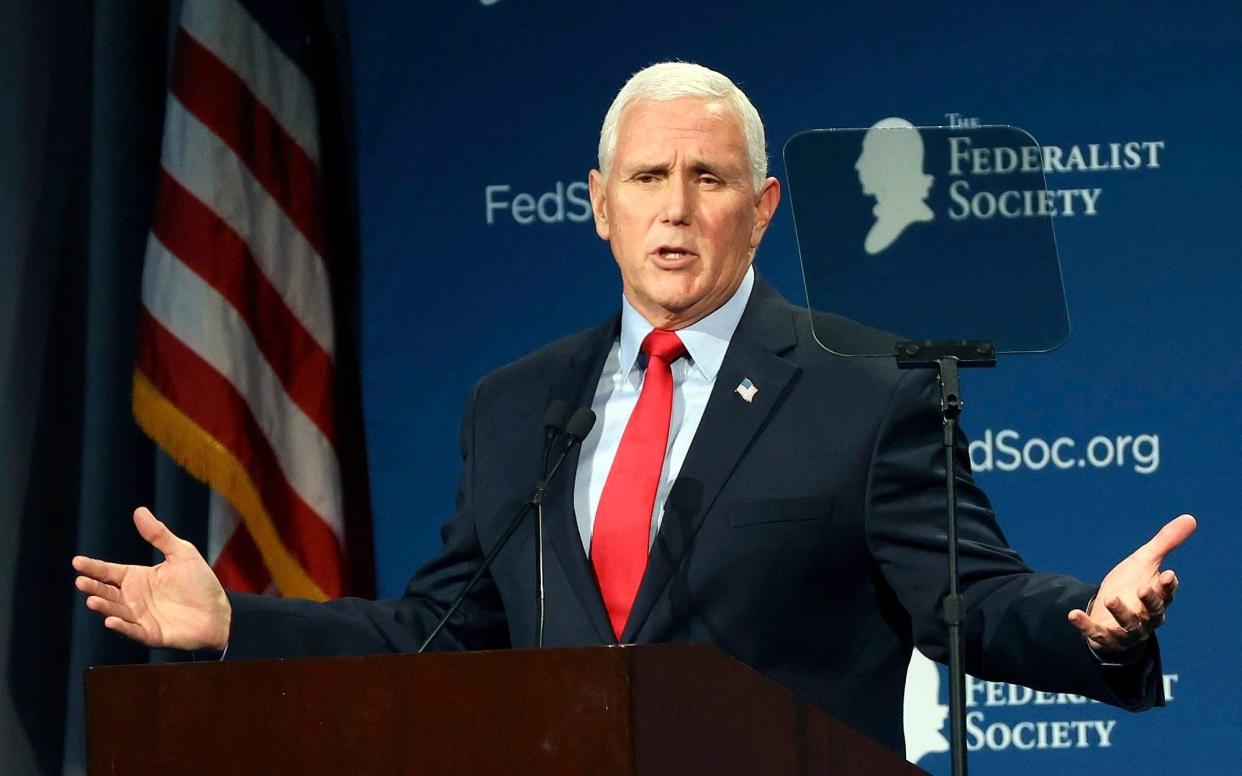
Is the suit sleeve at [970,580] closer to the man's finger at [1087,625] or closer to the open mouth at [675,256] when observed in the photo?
the man's finger at [1087,625]

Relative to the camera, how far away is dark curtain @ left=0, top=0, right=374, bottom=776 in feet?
12.6

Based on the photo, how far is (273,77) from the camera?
3887 millimetres

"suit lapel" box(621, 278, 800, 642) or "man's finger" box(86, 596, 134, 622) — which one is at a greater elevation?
"suit lapel" box(621, 278, 800, 642)

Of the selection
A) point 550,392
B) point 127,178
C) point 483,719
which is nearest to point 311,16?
point 127,178

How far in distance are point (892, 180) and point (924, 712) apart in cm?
176

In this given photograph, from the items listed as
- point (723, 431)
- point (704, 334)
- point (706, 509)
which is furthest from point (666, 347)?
point (706, 509)

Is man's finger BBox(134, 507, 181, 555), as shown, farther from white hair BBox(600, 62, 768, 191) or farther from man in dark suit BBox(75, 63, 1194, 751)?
white hair BBox(600, 62, 768, 191)

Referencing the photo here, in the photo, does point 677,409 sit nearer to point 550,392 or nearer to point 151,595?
point 550,392

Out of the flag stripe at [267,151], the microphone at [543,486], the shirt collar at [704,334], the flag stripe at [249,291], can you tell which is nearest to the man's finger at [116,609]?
the microphone at [543,486]

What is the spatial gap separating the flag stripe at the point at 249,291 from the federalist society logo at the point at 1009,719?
1341 millimetres

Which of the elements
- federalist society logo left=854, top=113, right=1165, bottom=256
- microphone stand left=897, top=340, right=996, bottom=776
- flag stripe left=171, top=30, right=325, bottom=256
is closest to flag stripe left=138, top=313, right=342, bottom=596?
flag stripe left=171, top=30, right=325, bottom=256

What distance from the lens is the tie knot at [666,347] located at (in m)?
2.59

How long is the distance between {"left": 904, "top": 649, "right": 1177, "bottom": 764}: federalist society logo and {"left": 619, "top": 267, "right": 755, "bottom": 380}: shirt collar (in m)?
1.33

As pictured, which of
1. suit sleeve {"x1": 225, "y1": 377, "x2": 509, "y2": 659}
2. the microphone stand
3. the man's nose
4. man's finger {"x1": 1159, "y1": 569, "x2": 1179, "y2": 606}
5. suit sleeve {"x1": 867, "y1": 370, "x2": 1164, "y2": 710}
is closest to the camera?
man's finger {"x1": 1159, "y1": 569, "x2": 1179, "y2": 606}
